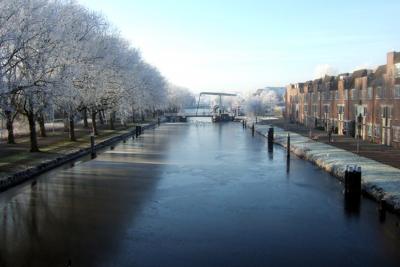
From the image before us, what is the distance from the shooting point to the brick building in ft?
153

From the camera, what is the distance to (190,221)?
20.2 meters

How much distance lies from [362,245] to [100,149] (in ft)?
116

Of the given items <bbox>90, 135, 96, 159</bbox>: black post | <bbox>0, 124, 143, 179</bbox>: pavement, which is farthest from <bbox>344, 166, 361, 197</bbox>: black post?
<bbox>90, 135, 96, 159</bbox>: black post

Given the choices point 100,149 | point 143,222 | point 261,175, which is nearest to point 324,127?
point 100,149

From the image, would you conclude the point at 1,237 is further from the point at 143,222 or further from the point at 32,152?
the point at 32,152

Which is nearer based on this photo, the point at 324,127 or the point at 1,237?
the point at 1,237

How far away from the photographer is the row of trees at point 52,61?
30281mm

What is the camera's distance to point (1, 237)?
17.5 metres

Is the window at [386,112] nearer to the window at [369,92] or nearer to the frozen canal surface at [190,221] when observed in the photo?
the window at [369,92]

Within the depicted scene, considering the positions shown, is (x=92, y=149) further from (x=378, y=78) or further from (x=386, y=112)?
(x=378, y=78)

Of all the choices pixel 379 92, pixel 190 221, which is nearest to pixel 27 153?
pixel 190 221

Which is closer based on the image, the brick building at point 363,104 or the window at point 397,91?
the window at point 397,91

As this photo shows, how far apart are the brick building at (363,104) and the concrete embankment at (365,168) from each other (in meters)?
3.67

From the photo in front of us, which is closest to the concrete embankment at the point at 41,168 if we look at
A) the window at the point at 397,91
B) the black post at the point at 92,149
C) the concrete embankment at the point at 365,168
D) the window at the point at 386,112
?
the black post at the point at 92,149
